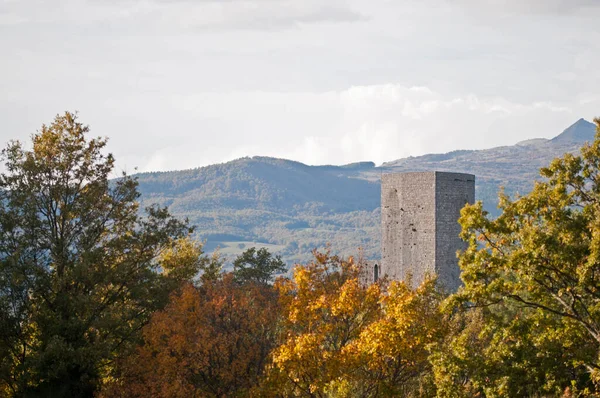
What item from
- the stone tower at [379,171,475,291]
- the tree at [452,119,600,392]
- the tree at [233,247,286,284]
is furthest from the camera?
the stone tower at [379,171,475,291]

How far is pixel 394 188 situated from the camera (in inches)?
2532

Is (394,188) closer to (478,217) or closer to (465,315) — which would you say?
(465,315)

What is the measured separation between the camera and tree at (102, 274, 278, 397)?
28547 mm

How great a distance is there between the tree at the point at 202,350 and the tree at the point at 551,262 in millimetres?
8873

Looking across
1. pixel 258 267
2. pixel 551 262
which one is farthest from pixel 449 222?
pixel 551 262

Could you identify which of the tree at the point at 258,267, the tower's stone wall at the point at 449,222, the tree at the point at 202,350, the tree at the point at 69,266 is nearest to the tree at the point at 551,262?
the tree at the point at 202,350

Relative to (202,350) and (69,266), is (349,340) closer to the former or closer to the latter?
(202,350)

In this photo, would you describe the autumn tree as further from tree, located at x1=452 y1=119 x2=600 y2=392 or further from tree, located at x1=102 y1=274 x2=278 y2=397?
tree, located at x1=452 y1=119 x2=600 y2=392

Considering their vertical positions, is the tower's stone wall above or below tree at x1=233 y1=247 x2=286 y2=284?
above

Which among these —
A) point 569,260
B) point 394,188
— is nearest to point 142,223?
point 569,260

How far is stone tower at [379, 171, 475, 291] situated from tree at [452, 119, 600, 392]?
34725 millimetres

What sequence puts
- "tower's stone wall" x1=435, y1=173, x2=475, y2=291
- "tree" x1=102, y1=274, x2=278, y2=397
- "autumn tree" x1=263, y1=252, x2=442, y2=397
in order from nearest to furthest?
"autumn tree" x1=263, y1=252, x2=442, y2=397
"tree" x1=102, y1=274, x2=278, y2=397
"tower's stone wall" x1=435, y1=173, x2=475, y2=291

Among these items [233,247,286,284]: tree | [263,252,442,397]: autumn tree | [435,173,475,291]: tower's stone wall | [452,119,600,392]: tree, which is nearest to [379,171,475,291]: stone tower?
[435,173,475,291]: tower's stone wall

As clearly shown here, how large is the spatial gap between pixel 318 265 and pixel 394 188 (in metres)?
35.8
